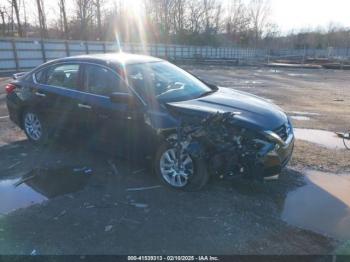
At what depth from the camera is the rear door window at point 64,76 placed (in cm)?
552

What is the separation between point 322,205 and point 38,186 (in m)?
3.57

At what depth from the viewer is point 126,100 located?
4.70 m

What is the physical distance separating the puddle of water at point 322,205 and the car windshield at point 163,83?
Result: 1.97 meters

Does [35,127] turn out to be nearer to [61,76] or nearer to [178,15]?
[61,76]

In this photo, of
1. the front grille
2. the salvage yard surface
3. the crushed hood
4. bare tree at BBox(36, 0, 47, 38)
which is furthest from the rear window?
bare tree at BBox(36, 0, 47, 38)

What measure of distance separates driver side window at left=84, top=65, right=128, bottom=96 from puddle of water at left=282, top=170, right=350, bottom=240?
8.61 feet

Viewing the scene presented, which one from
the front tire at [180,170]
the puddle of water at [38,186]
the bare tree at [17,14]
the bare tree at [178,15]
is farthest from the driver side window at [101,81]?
the bare tree at [178,15]

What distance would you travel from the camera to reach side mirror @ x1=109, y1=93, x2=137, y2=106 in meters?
4.69

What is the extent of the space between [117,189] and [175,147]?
92cm

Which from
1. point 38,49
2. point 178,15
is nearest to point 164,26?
point 178,15

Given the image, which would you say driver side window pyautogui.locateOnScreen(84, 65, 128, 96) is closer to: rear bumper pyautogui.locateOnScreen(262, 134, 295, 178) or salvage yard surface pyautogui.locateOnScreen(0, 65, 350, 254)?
salvage yard surface pyautogui.locateOnScreen(0, 65, 350, 254)

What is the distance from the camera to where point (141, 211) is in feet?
12.9

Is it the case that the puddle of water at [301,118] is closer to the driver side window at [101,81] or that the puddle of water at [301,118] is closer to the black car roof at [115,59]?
the black car roof at [115,59]

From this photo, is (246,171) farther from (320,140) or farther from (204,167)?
(320,140)
